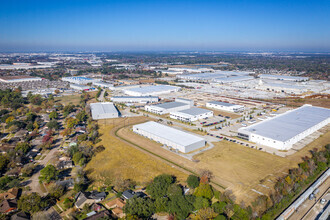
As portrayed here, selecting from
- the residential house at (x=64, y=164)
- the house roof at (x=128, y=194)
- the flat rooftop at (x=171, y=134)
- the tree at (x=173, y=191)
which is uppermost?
the tree at (x=173, y=191)

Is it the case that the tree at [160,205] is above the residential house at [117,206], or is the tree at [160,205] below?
above

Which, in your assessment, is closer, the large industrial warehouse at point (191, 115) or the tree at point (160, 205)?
the tree at point (160, 205)

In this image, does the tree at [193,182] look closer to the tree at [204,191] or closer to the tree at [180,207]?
the tree at [204,191]

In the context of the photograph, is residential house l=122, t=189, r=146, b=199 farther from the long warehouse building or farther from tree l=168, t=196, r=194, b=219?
the long warehouse building

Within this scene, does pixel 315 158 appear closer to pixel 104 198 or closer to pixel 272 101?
pixel 104 198

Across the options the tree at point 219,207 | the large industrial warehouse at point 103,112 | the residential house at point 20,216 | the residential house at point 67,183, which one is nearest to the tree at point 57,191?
the residential house at point 67,183

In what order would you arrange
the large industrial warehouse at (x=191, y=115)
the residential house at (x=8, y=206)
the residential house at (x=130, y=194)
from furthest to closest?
the large industrial warehouse at (x=191, y=115)
the residential house at (x=130, y=194)
the residential house at (x=8, y=206)

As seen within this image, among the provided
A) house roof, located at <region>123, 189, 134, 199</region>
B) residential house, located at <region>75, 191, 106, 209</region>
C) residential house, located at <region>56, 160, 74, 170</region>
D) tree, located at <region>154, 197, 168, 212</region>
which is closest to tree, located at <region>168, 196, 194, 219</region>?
tree, located at <region>154, 197, 168, 212</region>

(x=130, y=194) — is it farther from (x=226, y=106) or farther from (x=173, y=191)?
(x=226, y=106)
